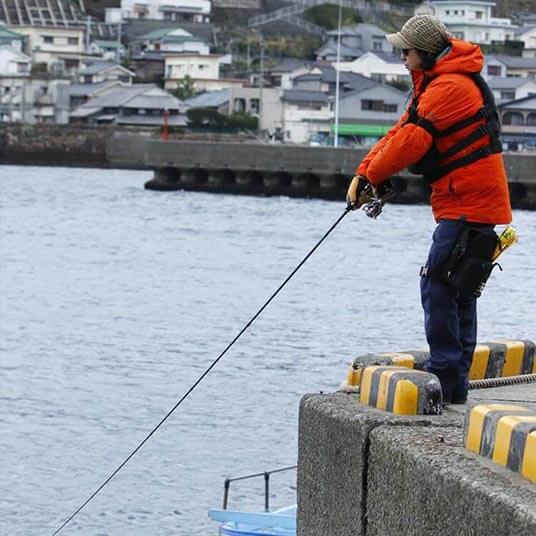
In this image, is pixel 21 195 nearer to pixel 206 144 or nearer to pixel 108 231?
pixel 206 144

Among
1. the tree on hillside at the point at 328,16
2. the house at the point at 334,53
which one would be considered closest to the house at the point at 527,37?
the house at the point at 334,53

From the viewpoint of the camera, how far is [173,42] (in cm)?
8912

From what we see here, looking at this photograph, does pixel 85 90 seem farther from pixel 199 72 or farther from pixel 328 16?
pixel 328 16

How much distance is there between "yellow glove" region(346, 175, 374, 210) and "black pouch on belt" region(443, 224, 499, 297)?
0.30 meters

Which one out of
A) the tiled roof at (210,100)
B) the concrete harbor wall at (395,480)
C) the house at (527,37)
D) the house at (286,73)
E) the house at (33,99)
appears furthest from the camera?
the house at (527,37)

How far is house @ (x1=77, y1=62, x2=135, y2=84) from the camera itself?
83375 millimetres

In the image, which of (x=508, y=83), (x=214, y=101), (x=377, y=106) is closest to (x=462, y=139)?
(x=377, y=106)

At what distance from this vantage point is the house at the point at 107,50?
90938mm

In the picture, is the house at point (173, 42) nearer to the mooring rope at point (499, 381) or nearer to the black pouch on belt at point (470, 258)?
the mooring rope at point (499, 381)

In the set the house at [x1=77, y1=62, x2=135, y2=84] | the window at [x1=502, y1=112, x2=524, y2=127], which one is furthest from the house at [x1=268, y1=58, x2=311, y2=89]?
the window at [x1=502, y1=112, x2=524, y2=127]

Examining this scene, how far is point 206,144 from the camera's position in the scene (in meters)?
46.2

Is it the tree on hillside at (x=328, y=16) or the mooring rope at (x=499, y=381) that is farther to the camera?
the tree on hillside at (x=328, y=16)

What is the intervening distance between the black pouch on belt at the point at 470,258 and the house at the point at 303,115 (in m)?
67.8

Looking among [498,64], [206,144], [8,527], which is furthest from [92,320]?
[498,64]
